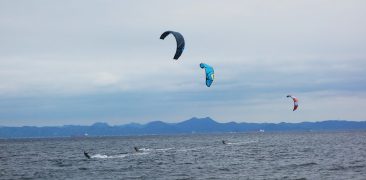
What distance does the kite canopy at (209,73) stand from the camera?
3957cm

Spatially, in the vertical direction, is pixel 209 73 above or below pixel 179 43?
below

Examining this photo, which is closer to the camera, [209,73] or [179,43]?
[179,43]

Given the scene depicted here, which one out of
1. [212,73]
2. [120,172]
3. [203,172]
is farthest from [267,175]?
[120,172]

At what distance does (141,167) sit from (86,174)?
23.3ft

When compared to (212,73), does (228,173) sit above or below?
below

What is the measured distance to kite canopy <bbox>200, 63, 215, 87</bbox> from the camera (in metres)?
39.6

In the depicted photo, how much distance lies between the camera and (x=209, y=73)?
4066 cm

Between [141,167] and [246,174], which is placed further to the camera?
[141,167]

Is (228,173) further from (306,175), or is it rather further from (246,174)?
(306,175)

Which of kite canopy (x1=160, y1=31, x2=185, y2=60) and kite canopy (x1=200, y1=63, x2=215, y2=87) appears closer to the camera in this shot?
kite canopy (x1=160, y1=31, x2=185, y2=60)

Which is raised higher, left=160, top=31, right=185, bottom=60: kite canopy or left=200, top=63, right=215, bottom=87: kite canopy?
left=160, top=31, right=185, bottom=60: kite canopy

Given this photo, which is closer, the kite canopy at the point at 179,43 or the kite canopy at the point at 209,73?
the kite canopy at the point at 179,43

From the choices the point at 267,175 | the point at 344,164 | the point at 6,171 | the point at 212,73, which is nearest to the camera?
the point at 212,73

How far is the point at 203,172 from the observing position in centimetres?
4762
